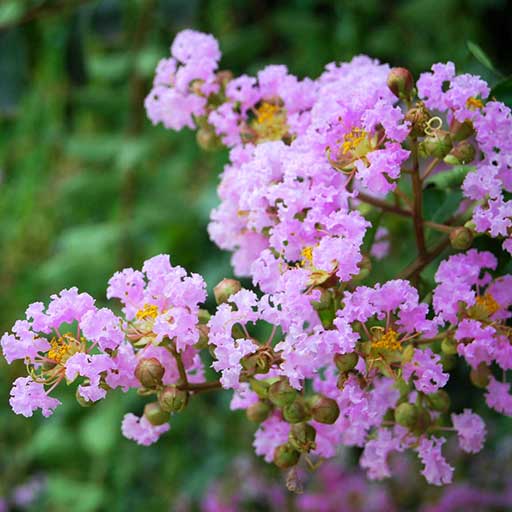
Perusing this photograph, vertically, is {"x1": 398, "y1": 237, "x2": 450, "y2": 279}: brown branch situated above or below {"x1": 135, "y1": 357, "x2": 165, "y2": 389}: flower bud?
above

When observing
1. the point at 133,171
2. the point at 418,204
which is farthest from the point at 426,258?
the point at 133,171

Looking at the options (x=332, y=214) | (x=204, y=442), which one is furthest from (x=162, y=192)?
(x=332, y=214)

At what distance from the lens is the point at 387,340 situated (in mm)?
808

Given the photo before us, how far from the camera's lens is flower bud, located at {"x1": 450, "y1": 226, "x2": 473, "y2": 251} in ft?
2.81

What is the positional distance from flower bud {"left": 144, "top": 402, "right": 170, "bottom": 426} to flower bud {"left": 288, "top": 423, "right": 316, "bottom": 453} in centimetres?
12

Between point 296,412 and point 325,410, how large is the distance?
26 millimetres

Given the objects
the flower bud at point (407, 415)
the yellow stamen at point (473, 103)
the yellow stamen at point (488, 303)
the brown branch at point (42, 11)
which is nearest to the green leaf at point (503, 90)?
the yellow stamen at point (473, 103)

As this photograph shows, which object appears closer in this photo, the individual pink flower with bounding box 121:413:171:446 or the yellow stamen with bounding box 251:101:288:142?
the individual pink flower with bounding box 121:413:171:446

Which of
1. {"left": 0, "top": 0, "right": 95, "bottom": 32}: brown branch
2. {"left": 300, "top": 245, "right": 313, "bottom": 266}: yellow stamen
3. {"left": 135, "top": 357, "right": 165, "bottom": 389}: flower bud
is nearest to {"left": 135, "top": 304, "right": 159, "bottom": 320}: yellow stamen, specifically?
{"left": 135, "top": 357, "right": 165, "bottom": 389}: flower bud

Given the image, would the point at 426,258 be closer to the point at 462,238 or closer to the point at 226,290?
the point at 462,238

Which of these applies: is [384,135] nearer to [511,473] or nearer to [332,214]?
[332,214]

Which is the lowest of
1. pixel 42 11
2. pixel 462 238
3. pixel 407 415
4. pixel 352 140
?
pixel 407 415

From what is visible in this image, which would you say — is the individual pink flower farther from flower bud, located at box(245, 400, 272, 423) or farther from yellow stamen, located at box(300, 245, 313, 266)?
yellow stamen, located at box(300, 245, 313, 266)

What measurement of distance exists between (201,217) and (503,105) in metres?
1.13
